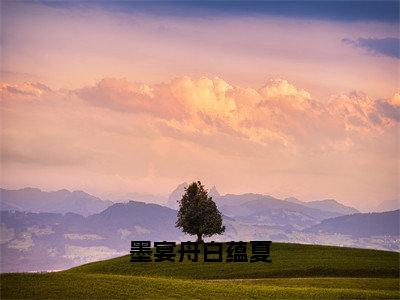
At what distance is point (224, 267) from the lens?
9369 cm

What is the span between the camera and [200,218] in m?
114

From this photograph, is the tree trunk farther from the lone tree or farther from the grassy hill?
the grassy hill

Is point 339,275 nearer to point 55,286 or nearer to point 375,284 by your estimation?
point 375,284

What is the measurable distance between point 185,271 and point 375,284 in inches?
1204

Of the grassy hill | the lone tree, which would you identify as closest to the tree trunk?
the lone tree

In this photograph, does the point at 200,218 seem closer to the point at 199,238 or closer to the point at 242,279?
the point at 199,238

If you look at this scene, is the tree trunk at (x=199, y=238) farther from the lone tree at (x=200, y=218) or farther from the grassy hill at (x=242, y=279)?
the grassy hill at (x=242, y=279)

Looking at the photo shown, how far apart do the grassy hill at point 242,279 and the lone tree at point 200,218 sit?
40.4ft

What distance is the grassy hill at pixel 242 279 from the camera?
207ft

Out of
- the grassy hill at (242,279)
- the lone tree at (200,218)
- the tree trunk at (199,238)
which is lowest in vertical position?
the grassy hill at (242,279)

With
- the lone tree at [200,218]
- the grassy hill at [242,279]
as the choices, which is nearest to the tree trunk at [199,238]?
the lone tree at [200,218]

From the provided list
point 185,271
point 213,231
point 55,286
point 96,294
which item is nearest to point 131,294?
point 96,294

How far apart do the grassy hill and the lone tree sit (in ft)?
40.4

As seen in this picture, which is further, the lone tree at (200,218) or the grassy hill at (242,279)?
the lone tree at (200,218)
